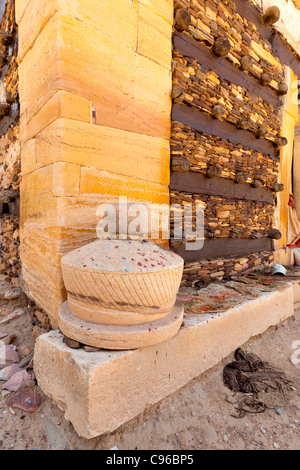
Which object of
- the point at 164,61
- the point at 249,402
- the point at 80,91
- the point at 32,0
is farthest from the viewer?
the point at 164,61

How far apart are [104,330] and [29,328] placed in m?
1.57

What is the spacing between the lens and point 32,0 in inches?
94.9

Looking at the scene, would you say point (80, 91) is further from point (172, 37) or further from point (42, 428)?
point (42, 428)

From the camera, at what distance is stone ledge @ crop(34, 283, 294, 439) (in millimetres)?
1373

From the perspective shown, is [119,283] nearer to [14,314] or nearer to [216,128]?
[14,314]

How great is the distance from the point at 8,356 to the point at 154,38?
354cm

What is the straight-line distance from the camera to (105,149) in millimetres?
2289

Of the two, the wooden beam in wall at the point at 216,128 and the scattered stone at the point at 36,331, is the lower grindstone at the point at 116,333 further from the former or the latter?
the wooden beam in wall at the point at 216,128

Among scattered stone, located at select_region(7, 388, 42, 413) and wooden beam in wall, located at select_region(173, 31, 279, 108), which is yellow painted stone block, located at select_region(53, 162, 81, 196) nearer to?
scattered stone, located at select_region(7, 388, 42, 413)

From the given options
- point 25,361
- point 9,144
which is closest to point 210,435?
point 25,361

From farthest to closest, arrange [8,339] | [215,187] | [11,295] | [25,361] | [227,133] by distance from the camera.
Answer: [227,133] → [215,187] → [11,295] → [8,339] → [25,361]

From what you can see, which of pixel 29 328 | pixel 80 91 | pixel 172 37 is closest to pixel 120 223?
pixel 80 91

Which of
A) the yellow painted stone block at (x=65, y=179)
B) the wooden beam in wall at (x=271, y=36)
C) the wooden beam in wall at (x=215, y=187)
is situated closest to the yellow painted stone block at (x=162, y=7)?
the wooden beam in wall at (x=271, y=36)

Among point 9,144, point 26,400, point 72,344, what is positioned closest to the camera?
point 72,344
